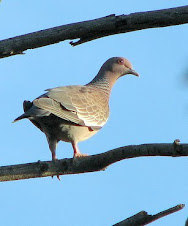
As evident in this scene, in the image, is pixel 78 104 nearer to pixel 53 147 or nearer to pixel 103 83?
pixel 53 147

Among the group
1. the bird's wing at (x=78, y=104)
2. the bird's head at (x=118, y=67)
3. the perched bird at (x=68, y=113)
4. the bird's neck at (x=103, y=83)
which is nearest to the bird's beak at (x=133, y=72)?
the bird's head at (x=118, y=67)

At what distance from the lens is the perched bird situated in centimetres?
671

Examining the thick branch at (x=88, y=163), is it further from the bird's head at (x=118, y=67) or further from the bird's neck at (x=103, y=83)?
the bird's head at (x=118, y=67)

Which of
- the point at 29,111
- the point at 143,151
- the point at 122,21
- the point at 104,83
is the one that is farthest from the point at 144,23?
the point at 104,83

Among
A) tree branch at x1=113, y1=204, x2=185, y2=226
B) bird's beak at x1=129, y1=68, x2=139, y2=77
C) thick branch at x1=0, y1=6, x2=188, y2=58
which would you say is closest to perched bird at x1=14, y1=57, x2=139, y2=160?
bird's beak at x1=129, y1=68, x2=139, y2=77

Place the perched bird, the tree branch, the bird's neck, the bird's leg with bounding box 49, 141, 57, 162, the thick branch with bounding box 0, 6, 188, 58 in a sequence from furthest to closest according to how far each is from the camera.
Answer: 1. the bird's neck
2. the bird's leg with bounding box 49, 141, 57, 162
3. the perched bird
4. the thick branch with bounding box 0, 6, 188, 58
5. the tree branch

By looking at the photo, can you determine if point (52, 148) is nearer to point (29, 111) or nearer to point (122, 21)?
point (29, 111)

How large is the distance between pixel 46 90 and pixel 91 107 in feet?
2.18

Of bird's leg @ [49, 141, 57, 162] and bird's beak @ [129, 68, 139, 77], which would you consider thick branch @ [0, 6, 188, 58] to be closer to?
bird's leg @ [49, 141, 57, 162]

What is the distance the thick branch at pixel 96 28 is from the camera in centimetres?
437

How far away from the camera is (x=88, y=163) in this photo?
205 inches

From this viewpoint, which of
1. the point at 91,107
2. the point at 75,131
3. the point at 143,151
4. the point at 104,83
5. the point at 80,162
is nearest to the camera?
the point at 143,151

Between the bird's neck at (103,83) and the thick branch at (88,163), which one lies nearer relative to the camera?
the thick branch at (88,163)

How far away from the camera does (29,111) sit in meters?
6.47
